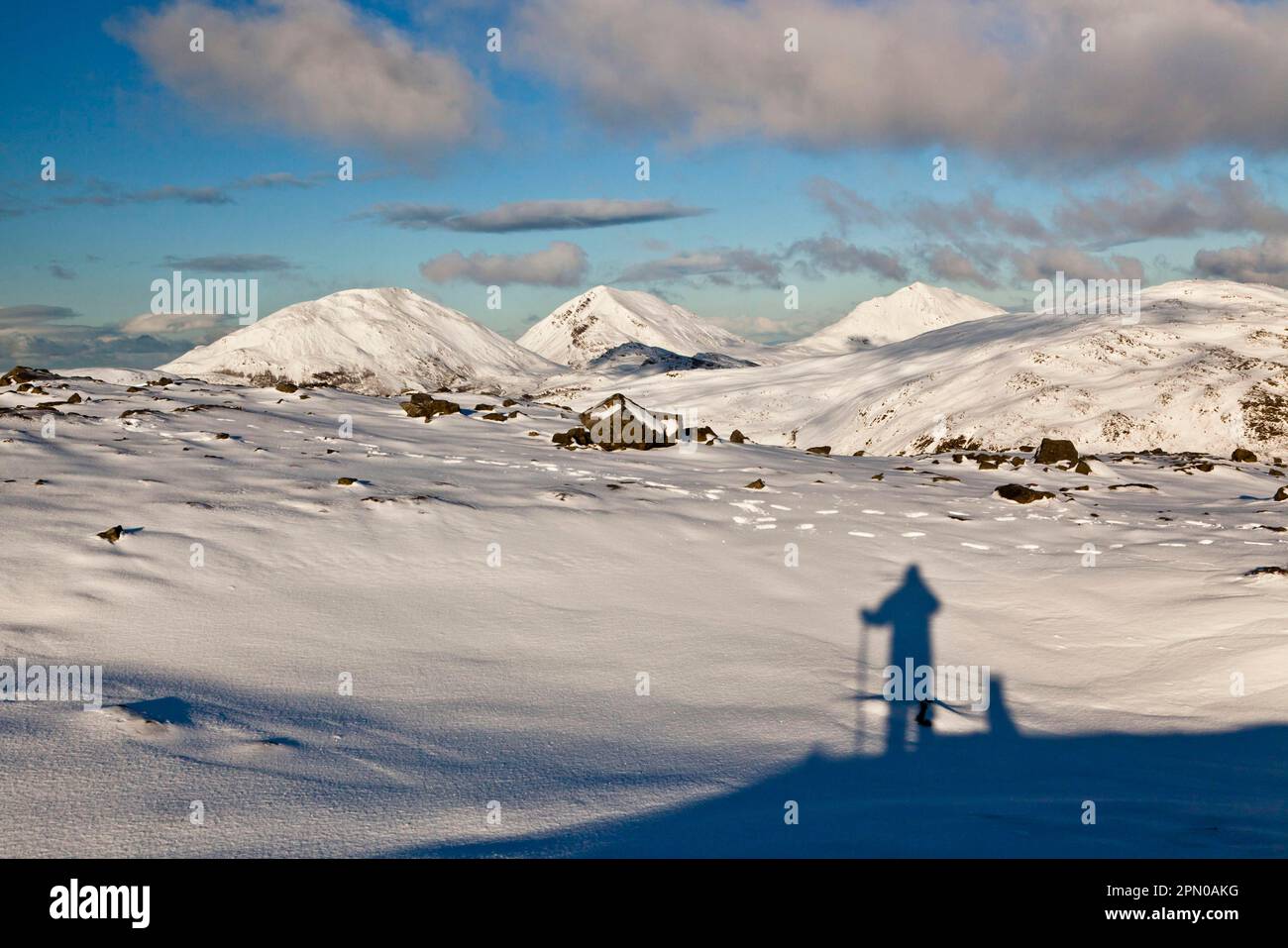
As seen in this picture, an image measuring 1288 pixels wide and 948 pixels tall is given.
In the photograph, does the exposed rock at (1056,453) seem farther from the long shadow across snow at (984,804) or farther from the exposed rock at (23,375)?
the exposed rock at (23,375)

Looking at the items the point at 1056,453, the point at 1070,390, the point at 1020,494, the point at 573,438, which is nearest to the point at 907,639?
the point at 1020,494

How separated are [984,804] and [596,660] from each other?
14.0 ft

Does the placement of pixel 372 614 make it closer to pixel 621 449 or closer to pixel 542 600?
pixel 542 600

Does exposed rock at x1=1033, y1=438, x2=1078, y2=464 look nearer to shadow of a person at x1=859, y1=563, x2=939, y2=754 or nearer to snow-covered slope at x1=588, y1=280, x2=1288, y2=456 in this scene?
shadow of a person at x1=859, y1=563, x2=939, y2=754

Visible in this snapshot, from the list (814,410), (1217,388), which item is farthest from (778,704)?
(814,410)

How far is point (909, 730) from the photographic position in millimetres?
7895

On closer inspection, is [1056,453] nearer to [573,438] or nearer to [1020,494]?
[1020,494]

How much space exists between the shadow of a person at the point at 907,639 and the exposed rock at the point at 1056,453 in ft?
49.3

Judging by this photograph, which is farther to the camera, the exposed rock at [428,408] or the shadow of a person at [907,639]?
the exposed rock at [428,408]

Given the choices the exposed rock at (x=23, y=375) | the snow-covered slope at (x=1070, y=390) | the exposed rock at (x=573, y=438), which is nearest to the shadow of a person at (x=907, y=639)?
the exposed rock at (x=573, y=438)

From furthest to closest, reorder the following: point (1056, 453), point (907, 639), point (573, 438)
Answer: point (1056, 453)
point (573, 438)
point (907, 639)

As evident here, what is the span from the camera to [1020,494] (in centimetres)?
1870

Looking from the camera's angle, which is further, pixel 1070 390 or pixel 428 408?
pixel 1070 390

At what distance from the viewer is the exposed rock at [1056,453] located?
25.6m
